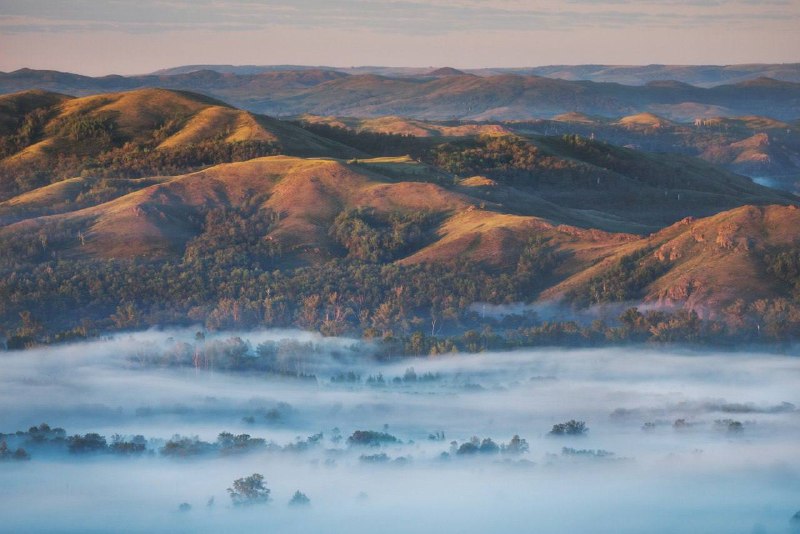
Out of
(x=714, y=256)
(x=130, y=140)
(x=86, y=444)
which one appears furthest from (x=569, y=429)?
(x=130, y=140)

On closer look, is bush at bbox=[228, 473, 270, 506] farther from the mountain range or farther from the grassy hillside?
the grassy hillside

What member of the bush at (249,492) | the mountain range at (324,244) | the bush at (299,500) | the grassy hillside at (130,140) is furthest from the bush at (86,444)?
the grassy hillside at (130,140)

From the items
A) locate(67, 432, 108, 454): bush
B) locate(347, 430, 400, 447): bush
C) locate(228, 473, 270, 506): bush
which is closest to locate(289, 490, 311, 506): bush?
locate(228, 473, 270, 506): bush

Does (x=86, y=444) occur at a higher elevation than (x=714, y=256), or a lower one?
lower

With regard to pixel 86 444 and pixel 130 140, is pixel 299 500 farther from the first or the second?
pixel 130 140

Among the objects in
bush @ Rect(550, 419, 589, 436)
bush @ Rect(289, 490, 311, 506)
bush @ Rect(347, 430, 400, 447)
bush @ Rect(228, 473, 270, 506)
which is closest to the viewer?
bush @ Rect(289, 490, 311, 506)

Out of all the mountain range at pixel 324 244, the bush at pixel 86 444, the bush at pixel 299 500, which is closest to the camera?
the bush at pixel 299 500

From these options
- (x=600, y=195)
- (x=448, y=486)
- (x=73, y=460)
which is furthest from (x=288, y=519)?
(x=600, y=195)

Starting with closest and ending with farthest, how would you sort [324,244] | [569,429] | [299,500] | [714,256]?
[299,500] < [569,429] < [714,256] < [324,244]

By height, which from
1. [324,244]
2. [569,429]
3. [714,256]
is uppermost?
[714,256]

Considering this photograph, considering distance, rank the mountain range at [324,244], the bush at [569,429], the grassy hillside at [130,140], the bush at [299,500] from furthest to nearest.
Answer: the grassy hillside at [130,140] < the mountain range at [324,244] < the bush at [569,429] < the bush at [299,500]

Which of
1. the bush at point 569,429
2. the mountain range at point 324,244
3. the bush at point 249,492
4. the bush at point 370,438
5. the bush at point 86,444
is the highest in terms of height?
the mountain range at point 324,244

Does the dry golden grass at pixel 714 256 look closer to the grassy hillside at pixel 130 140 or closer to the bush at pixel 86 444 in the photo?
the bush at pixel 86 444
